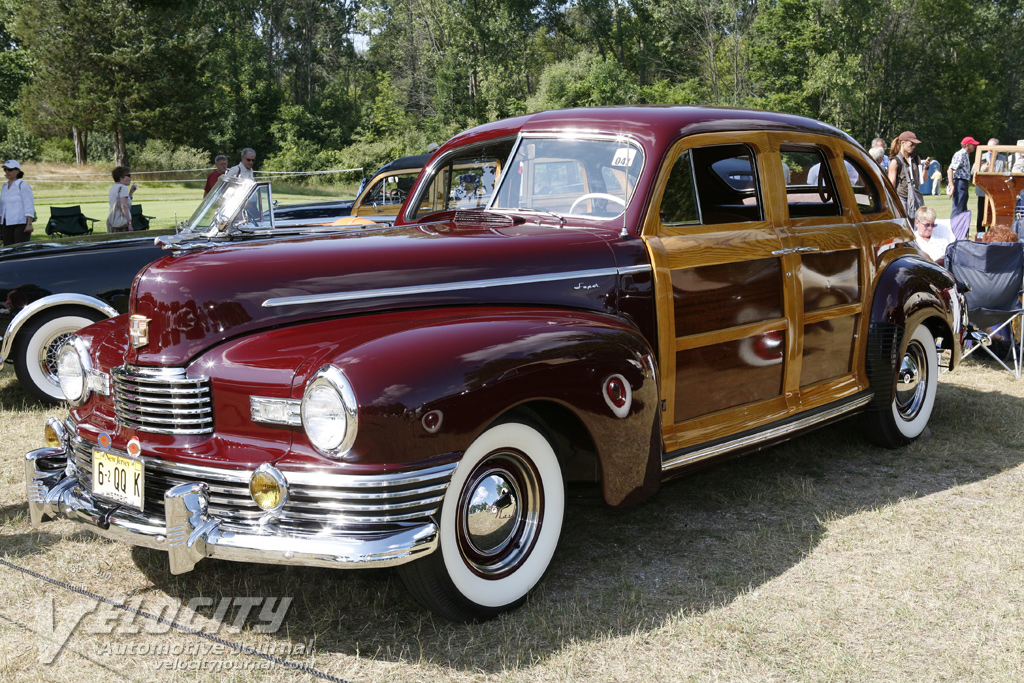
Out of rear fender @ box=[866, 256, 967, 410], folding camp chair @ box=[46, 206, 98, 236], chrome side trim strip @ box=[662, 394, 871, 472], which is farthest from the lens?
folding camp chair @ box=[46, 206, 98, 236]

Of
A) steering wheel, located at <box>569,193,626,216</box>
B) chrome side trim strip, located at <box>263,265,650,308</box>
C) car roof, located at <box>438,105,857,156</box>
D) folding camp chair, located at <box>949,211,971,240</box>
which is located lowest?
folding camp chair, located at <box>949,211,971,240</box>

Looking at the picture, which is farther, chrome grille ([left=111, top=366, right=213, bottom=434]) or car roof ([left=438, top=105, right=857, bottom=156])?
car roof ([left=438, top=105, right=857, bottom=156])

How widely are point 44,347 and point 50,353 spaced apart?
0.20 feet

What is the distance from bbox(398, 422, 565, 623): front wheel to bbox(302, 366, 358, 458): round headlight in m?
0.42

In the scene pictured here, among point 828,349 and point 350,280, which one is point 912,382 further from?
point 350,280

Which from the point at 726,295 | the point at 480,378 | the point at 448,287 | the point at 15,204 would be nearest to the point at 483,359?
the point at 480,378

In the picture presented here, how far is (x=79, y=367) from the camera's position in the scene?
3623 millimetres

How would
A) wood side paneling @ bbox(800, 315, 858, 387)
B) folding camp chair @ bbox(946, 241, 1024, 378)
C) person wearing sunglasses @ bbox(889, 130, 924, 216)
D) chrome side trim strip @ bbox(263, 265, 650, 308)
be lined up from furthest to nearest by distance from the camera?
person wearing sunglasses @ bbox(889, 130, 924, 216)
folding camp chair @ bbox(946, 241, 1024, 378)
wood side paneling @ bbox(800, 315, 858, 387)
chrome side trim strip @ bbox(263, 265, 650, 308)

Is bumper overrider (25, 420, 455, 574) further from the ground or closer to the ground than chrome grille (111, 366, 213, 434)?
closer to the ground

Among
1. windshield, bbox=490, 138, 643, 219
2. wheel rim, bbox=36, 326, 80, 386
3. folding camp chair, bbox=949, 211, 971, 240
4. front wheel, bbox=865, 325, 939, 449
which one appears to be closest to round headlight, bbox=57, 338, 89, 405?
windshield, bbox=490, 138, 643, 219

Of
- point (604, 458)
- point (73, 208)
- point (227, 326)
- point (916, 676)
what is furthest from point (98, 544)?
point (73, 208)

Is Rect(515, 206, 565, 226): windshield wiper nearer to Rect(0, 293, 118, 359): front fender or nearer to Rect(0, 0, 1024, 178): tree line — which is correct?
Rect(0, 293, 118, 359): front fender

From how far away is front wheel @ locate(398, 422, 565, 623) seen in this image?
9.74 ft

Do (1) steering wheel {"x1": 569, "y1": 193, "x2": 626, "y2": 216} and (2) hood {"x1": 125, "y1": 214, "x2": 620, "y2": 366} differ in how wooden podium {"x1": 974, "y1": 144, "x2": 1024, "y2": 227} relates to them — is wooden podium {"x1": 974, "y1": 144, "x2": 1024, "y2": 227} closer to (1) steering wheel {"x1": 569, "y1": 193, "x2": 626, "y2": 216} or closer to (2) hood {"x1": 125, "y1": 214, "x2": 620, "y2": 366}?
(1) steering wheel {"x1": 569, "y1": 193, "x2": 626, "y2": 216}
